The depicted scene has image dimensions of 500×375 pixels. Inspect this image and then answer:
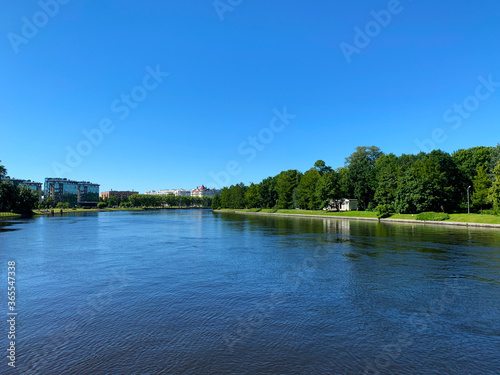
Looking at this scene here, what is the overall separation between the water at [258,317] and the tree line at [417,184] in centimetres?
5351

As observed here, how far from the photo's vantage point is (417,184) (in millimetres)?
72125

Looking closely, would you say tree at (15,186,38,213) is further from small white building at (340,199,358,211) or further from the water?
small white building at (340,199,358,211)

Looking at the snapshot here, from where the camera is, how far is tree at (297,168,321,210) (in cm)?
11021

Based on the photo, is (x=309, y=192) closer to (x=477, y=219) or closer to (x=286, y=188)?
(x=286, y=188)

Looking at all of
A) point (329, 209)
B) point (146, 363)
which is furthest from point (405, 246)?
point (329, 209)

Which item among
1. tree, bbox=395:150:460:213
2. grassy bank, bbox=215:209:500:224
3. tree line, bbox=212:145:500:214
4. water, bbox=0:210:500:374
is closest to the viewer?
water, bbox=0:210:500:374

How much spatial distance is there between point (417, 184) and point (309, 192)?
43.2 meters

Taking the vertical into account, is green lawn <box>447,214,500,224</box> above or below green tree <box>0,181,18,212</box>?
below

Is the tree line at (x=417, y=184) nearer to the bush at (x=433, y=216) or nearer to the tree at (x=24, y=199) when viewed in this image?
the bush at (x=433, y=216)

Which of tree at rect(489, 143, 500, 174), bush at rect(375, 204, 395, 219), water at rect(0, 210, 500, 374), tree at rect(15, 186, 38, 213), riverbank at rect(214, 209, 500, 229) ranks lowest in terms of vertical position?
water at rect(0, 210, 500, 374)

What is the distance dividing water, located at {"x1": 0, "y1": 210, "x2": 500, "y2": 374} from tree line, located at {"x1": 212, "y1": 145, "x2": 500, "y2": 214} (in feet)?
176

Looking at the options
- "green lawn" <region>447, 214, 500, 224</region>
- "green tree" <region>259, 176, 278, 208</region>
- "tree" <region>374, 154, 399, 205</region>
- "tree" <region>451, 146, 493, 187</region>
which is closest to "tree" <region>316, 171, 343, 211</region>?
"tree" <region>374, 154, 399, 205</region>

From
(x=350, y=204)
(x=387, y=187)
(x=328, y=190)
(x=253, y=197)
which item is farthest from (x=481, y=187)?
(x=253, y=197)

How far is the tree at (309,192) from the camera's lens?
11021 cm
